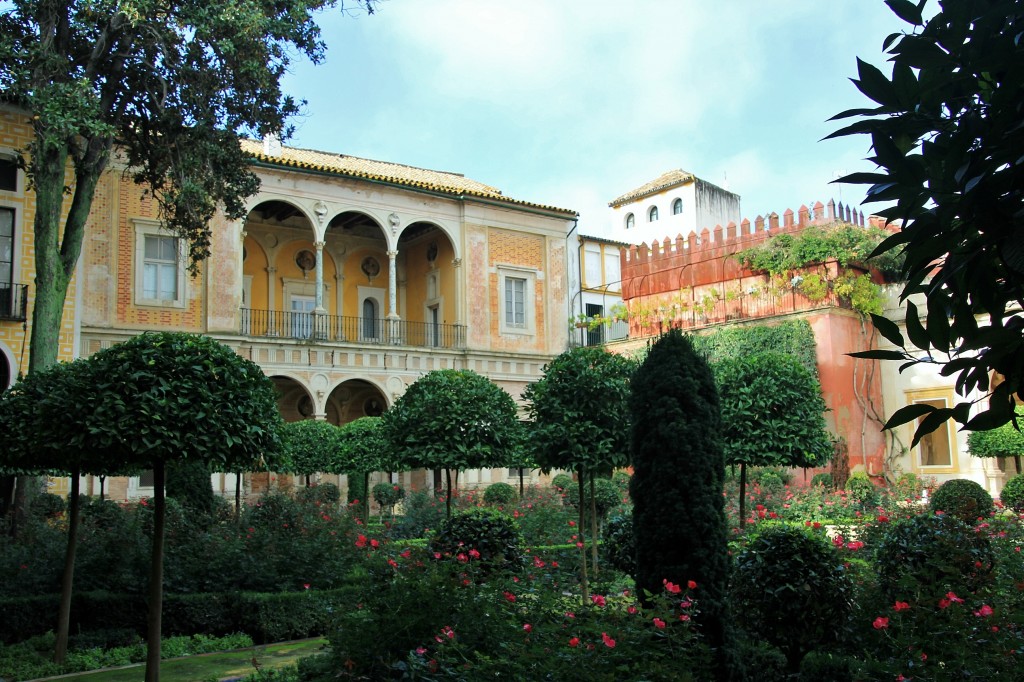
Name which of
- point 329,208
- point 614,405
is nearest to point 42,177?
point 614,405

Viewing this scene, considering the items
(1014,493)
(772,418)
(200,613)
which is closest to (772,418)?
(772,418)

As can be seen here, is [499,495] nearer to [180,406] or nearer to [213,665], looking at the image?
[213,665]

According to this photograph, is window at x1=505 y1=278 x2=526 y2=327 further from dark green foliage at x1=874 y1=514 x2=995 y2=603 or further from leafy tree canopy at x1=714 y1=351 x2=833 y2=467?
dark green foliage at x1=874 y1=514 x2=995 y2=603

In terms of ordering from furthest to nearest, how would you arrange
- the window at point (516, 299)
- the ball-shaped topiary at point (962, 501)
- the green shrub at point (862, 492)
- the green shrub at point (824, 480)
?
the window at point (516, 299) → the green shrub at point (824, 480) → the green shrub at point (862, 492) → the ball-shaped topiary at point (962, 501)

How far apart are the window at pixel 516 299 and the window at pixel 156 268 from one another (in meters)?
9.08

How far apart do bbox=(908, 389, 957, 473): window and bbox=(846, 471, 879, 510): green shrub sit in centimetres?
279

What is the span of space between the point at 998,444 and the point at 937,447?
276cm

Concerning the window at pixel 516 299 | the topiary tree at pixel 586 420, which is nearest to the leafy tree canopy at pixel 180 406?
the topiary tree at pixel 586 420

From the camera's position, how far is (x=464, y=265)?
25.7 meters

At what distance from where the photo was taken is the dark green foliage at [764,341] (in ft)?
67.3

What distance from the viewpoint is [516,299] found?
2662 cm

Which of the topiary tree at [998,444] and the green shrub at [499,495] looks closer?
the topiary tree at [998,444]

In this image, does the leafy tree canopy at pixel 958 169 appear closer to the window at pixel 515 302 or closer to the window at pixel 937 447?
the window at pixel 937 447

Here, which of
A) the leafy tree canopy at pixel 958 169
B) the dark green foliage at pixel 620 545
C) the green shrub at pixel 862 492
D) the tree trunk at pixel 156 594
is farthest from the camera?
the green shrub at pixel 862 492
